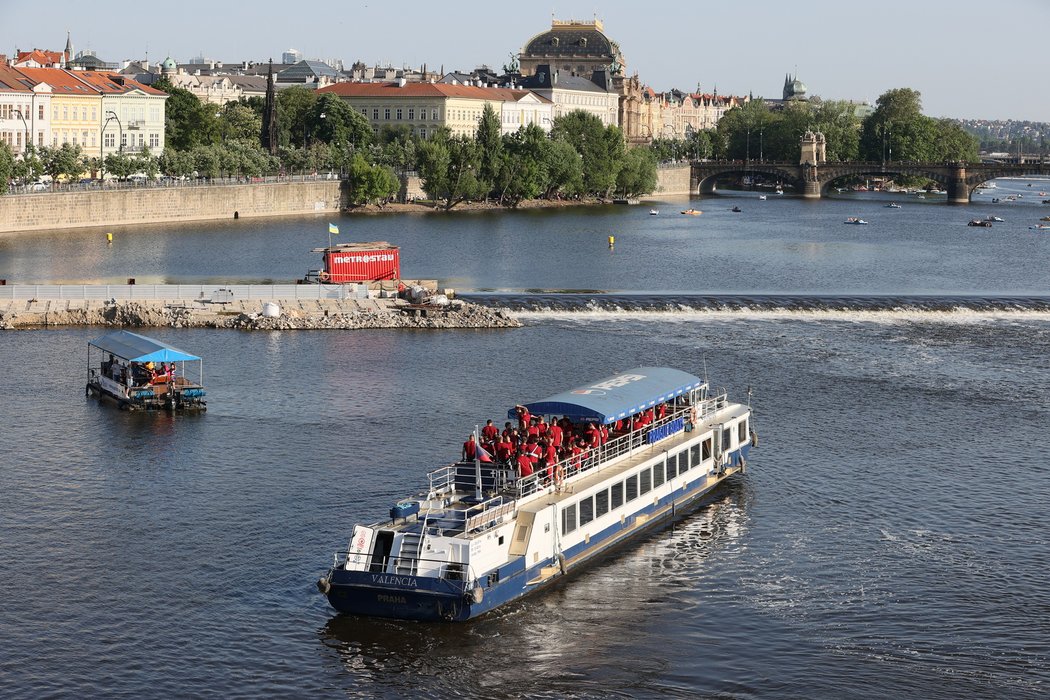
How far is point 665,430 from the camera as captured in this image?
129 feet

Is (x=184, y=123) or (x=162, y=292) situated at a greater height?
(x=184, y=123)

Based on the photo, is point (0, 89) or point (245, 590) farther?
point (0, 89)

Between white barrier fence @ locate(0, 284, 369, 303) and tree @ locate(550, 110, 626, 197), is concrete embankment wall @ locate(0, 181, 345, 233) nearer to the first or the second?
tree @ locate(550, 110, 626, 197)

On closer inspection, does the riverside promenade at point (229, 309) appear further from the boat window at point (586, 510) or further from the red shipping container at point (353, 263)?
the boat window at point (586, 510)

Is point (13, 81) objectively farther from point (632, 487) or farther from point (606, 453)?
point (632, 487)

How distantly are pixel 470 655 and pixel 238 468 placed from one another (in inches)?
546

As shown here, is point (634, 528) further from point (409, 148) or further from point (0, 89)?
point (409, 148)

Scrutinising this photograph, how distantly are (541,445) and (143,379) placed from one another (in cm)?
1904

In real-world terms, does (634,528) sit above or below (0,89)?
below

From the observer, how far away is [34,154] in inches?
4500

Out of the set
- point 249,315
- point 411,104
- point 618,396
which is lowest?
point 249,315

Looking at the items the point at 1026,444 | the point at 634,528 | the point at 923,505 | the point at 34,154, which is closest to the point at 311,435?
the point at 634,528

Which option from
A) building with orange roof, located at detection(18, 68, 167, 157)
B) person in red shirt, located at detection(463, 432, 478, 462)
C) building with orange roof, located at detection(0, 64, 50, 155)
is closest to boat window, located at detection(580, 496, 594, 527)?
person in red shirt, located at detection(463, 432, 478, 462)

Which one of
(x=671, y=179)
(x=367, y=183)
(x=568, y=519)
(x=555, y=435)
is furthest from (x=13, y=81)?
(x=568, y=519)
